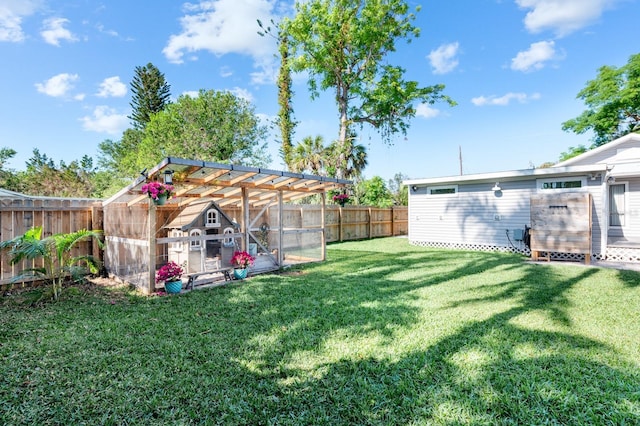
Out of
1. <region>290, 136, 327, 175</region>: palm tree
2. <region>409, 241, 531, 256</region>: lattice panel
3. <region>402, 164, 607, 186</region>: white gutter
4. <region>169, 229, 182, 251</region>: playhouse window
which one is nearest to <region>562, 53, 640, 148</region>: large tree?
<region>402, 164, 607, 186</region>: white gutter

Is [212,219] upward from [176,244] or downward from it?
upward

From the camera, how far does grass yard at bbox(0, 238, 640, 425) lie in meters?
2.16

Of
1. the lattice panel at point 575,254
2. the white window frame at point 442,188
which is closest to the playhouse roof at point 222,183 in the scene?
the white window frame at point 442,188

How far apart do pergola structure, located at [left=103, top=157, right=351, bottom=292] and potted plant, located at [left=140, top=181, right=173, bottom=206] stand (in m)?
0.17

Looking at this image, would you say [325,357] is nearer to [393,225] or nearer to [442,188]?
[442,188]

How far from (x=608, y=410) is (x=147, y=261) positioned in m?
6.16

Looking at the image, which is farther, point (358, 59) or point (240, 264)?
point (358, 59)

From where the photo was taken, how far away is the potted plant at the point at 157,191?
4.86 m

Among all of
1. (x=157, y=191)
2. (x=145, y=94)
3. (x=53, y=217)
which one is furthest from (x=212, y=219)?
(x=145, y=94)

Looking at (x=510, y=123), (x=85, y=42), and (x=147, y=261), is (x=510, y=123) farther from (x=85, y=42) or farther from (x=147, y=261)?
(x=85, y=42)

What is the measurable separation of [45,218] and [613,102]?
88.5ft

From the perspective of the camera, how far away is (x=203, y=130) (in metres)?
20.5

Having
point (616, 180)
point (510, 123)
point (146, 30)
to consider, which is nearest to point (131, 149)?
point (146, 30)

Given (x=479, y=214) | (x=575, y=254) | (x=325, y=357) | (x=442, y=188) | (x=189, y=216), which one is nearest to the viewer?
(x=325, y=357)
